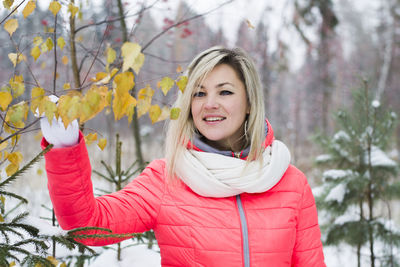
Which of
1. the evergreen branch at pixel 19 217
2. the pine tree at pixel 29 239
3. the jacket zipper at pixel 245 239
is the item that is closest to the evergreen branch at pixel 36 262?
the pine tree at pixel 29 239

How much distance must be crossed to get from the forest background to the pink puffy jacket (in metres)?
0.39

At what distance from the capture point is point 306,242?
72.2 inches

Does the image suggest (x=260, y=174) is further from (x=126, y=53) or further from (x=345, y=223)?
(x=345, y=223)

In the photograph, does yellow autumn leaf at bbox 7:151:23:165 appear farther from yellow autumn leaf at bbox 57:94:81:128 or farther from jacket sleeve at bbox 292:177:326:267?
jacket sleeve at bbox 292:177:326:267

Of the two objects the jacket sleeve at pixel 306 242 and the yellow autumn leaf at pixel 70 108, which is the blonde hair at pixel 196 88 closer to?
the jacket sleeve at pixel 306 242

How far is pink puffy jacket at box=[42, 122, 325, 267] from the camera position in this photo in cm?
164

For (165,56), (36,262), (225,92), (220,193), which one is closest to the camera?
(36,262)

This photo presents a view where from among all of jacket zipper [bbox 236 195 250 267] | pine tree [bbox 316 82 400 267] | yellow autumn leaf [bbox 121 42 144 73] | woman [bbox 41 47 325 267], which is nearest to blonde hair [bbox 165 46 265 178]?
woman [bbox 41 47 325 267]

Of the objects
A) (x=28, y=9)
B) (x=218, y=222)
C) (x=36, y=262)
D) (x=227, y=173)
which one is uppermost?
(x=28, y=9)

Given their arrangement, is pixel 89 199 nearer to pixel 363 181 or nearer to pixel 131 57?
pixel 131 57

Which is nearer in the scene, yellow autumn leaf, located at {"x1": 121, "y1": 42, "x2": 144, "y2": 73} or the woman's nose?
yellow autumn leaf, located at {"x1": 121, "y1": 42, "x2": 144, "y2": 73}

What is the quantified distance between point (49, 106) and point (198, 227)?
0.95m

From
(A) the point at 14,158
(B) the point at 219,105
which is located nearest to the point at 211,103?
(B) the point at 219,105

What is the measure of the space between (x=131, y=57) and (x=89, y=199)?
2.12 ft
